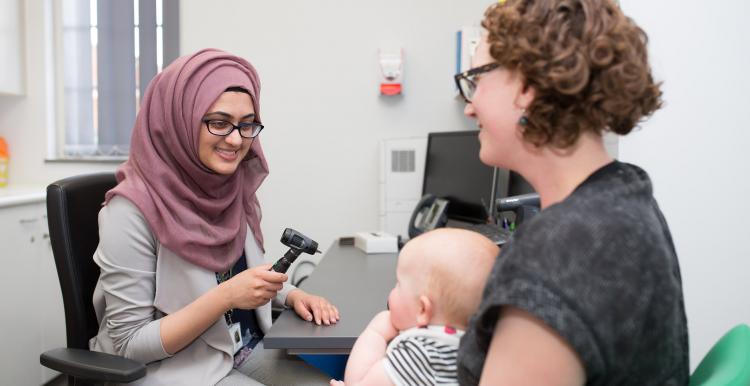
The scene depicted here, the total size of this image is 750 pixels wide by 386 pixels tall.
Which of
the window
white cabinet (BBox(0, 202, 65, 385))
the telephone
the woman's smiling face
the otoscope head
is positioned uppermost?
the window

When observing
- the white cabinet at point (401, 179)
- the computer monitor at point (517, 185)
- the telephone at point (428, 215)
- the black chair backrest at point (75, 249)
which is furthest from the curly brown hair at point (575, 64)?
the white cabinet at point (401, 179)

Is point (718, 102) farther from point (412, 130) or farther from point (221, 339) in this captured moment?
point (412, 130)

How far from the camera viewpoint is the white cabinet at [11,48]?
2.97 m

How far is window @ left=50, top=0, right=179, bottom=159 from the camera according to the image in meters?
3.00

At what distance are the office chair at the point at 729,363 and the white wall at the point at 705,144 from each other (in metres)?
0.68

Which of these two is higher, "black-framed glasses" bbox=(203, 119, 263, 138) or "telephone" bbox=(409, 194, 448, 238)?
"black-framed glasses" bbox=(203, 119, 263, 138)

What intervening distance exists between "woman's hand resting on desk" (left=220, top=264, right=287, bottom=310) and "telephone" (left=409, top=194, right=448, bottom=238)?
1.12 metres

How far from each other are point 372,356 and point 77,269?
0.78m

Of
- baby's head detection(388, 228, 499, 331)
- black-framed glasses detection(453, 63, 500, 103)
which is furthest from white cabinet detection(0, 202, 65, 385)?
black-framed glasses detection(453, 63, 500, 103)

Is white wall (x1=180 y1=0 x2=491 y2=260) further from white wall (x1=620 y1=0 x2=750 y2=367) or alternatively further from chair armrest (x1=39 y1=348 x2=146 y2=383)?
chair armrest (x1=39 y1=348 x2=146 y2=383)

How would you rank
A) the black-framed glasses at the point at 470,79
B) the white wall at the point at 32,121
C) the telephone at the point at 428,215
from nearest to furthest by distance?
the black-framed glasses at the point at 470,79 → the telephone at the point at 428,215 → the white wall at the point at 32,121

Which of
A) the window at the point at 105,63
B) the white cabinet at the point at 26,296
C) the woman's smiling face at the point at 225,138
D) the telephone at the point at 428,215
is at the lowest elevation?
the white cabinet at the point at 26,296

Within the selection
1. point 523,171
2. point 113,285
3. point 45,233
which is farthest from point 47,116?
point 523,171

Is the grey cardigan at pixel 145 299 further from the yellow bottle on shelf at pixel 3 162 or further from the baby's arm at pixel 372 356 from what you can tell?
the yellow bottle on shelf at pixel 3 162
